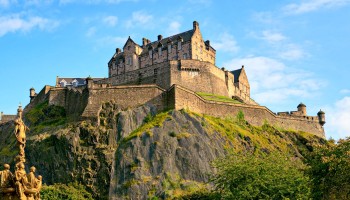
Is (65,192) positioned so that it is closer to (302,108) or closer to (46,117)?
(46,117)

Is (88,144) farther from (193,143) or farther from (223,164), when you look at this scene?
(223,164)

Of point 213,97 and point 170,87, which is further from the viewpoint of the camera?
point 213,97

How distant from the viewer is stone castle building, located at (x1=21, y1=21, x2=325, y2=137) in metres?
67.5

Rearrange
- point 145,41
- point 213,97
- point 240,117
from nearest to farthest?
point 240,117 → point 213,97 → point 145,41

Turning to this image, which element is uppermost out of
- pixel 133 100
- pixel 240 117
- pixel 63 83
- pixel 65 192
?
pixel 63 83

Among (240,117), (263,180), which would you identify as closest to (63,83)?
(240,117)

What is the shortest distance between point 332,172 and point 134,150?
28.3m

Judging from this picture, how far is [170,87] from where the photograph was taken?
69125 millimetres

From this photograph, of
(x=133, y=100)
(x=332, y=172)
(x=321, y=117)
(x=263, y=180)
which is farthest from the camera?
(x=321, y=117)

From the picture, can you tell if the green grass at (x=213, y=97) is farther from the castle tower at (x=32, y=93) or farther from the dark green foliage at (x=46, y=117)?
the castle tower at (x=32, y=93)

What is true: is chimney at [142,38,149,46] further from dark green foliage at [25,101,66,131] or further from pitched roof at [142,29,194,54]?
dark green foliage at [25,101,66,131]

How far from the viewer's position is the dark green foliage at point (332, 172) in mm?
33625

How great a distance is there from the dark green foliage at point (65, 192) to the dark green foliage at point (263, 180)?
874 inches

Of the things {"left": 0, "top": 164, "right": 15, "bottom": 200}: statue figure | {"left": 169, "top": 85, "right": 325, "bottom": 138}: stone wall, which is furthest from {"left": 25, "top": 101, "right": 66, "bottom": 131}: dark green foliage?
{"left": 0, "top": 164, "right": 15, "bottom": 200}: statue figure
